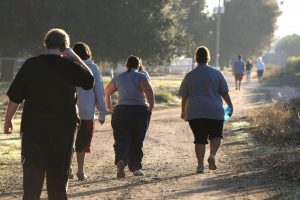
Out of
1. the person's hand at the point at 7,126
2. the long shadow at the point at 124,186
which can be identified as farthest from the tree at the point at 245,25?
the person's hand at the point at 7,126

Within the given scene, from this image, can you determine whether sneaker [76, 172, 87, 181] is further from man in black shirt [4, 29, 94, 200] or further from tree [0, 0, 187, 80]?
tree [0, 0, 187, 80]

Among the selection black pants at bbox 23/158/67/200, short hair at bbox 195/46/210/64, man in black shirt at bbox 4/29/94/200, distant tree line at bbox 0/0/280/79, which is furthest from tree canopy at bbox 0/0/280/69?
black pants at bbox 23/158/67/200

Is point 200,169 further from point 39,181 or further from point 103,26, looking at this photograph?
point 103,26

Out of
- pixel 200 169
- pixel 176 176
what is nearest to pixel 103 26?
pixel 200 169

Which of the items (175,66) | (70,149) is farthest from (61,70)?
(175,66)

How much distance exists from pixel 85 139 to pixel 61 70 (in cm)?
373

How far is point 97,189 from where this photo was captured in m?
8.86

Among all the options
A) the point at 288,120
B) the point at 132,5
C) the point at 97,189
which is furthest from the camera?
the point at 132,5

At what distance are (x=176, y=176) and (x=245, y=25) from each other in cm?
8359

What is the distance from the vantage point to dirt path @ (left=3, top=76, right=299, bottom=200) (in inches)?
334

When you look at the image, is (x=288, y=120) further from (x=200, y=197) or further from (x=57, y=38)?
(x=57, y=38)

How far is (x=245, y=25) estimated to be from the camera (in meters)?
91.9

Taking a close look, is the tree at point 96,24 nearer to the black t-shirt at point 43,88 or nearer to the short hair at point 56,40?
the short hair at point 56,40

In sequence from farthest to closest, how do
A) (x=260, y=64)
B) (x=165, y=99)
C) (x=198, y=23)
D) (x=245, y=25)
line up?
(x=245, y=25)
(x=198, y=23)
(x=260, y=64)
(x=165, y=99)
